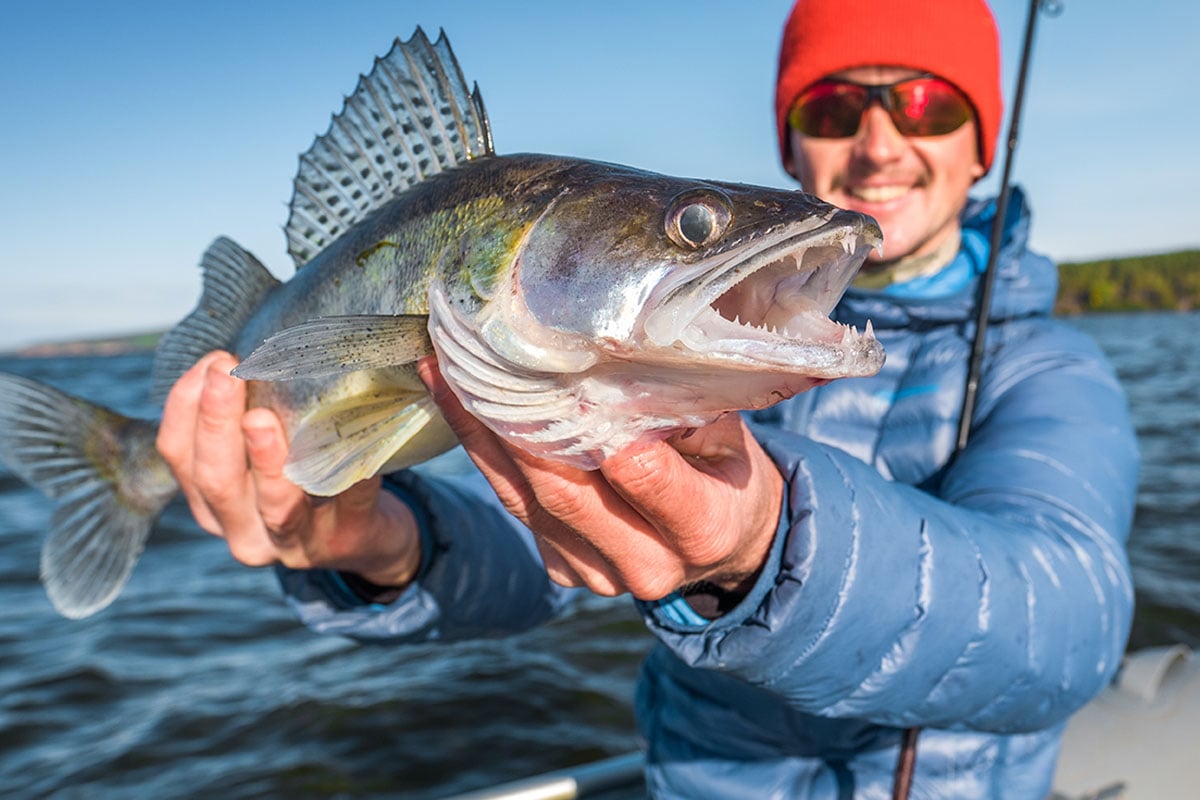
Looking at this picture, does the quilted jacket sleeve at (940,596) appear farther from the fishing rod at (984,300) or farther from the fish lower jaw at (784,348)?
the fish lower jaw at (784,348)

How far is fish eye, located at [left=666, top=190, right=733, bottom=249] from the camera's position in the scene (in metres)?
1.45

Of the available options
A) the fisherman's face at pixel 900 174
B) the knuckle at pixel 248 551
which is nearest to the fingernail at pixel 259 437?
the knuckle at pixel 248 551

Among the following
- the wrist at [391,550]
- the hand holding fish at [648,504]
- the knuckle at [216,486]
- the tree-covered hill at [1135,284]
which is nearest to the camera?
the hand holding fish at [648,504]

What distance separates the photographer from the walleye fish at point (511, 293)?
1386 millimetres

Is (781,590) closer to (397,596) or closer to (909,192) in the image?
(397,596)

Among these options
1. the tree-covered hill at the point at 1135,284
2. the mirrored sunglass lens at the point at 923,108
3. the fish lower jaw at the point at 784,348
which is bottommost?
the tree-covered hill at the point at 1135,284

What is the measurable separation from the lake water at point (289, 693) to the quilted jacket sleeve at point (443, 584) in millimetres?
2664

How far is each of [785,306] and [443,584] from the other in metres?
2.06

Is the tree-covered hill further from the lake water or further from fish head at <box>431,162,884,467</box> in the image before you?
fish head at <box>431,162,884,467</box>

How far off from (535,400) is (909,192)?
8.88ft

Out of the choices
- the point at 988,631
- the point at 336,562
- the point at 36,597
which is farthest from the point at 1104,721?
the point at 36,597

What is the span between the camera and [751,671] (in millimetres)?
1911

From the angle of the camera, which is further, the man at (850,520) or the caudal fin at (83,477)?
the caudal fin at (83,477)

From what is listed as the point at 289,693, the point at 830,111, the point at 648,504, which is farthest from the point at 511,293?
the point at 289,693
